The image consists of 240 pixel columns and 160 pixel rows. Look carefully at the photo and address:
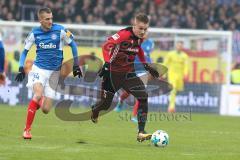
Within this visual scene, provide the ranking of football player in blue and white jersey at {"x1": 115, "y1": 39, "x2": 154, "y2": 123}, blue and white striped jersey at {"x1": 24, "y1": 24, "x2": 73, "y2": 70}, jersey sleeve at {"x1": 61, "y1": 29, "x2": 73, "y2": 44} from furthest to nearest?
football player in blue and white jersey at {"x1": 115, "y1": 39, "x2": 154, "y2": 123}, jersey sleeve at {"x1": 61, "y1": 29, "x2": 73, "y2": 44}, blue and white striped jersey at {"x1": 24, "y1": 24, "x2": 73, "y2": 70}

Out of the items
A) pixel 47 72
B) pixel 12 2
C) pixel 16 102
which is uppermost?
pixel 12 2

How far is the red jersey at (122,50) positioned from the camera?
1233 cm

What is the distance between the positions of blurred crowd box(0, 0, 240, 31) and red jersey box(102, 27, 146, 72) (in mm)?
14899

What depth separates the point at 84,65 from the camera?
23.3 meters

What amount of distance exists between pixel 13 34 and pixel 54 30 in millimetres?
11331

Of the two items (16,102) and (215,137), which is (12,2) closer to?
(16,102)

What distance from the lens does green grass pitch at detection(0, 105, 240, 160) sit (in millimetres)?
10141

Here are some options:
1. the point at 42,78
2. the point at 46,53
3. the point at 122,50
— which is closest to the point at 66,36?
the point at 46,53

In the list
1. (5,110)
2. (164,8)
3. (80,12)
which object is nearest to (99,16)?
(80,12)

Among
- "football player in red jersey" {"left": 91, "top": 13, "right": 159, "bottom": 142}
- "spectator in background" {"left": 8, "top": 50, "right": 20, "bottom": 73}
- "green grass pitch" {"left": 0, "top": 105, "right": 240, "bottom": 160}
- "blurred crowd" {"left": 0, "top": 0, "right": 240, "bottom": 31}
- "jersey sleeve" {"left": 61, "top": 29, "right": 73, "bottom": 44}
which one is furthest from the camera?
"blurred crowd" {"left": 0, "top": 0, "right": 240, "bottom": 31}

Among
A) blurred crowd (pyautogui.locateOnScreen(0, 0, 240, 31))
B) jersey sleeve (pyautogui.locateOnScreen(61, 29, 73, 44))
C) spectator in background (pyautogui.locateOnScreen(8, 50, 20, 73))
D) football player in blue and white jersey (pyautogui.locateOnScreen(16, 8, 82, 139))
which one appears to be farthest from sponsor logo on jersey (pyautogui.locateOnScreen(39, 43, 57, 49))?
blurred crowd (pyautogui.locateOnScreen(0, 0, 240, 31))

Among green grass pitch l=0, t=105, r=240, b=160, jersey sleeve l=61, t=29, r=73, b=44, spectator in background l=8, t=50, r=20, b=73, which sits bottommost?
green grass pitch l=0, t=105, r=240, b=160

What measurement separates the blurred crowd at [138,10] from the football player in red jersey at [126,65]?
1487cm

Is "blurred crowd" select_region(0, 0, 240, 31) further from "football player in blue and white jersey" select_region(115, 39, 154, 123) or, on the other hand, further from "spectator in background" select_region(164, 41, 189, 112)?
"football player in blue and white jersey" select_region(115, 39, 154, 123)
